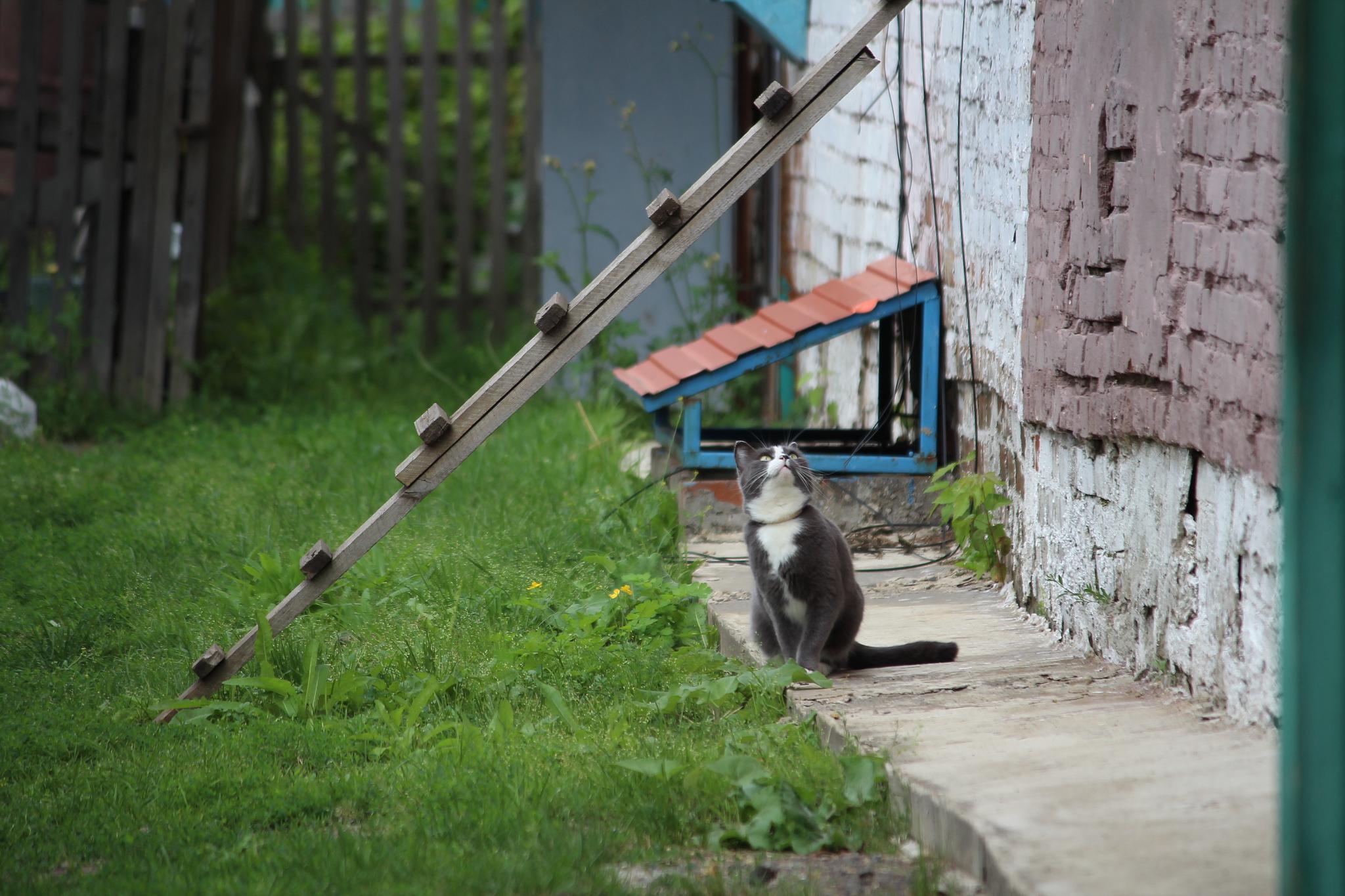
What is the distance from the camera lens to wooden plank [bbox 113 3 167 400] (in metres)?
7.73

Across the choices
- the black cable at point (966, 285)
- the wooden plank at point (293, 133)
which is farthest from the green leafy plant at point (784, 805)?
the wooden plank at point (293, 133)

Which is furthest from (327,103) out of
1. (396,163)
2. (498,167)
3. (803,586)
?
(803,586)

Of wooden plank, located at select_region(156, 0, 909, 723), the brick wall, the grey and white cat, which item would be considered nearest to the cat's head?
the grey and white cat

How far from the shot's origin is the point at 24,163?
772 centimetres

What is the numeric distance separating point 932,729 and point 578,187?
589cm

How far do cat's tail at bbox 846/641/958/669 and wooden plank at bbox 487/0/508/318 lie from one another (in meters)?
6.20

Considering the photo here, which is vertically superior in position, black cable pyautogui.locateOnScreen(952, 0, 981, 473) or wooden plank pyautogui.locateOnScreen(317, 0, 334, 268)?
wooden plank pyautogui.locateOnScreen(317, 0, 334, 268)

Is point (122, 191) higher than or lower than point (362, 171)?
lower

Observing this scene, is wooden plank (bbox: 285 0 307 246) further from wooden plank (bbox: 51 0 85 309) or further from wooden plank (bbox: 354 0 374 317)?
wooden plank (bbox: 51 0 85 309)

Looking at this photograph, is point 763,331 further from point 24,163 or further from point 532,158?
point 24,163

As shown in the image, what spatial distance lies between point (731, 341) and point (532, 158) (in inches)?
166

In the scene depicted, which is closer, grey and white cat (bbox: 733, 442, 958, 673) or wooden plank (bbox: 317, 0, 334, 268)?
grey and white cat (bbox: 733, 442, 958, 673)

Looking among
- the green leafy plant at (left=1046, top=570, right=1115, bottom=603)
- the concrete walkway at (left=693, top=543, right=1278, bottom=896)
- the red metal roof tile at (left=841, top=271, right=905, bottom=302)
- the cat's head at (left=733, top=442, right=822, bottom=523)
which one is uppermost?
the red metal roof tile at (left=841, top=271, right=905, bottom=302)

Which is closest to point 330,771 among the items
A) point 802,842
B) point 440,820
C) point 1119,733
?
point 440,820
